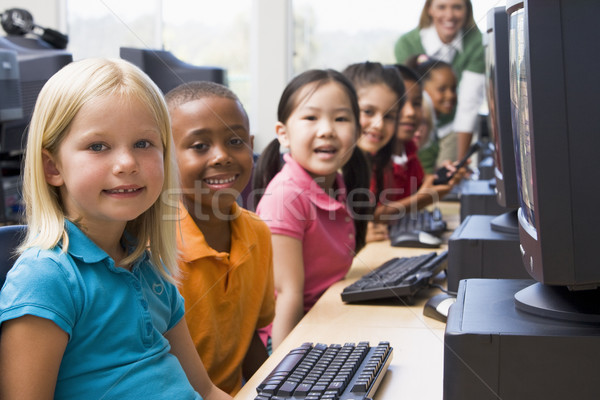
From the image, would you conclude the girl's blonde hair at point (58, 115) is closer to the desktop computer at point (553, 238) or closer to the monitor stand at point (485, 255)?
the desktop computer at point (553, 238)

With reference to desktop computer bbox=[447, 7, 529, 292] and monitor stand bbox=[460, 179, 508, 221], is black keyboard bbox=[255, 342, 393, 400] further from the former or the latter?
monitor stand bbox=[460, 179, 508, 221]

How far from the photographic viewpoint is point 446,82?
3.80m

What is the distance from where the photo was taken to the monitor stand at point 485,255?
1194mm

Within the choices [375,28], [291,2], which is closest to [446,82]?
[375,28]

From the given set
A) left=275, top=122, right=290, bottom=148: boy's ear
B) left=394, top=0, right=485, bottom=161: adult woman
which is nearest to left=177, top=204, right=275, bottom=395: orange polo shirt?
left=275, top=122, right=290, bottom=148: boy's ear

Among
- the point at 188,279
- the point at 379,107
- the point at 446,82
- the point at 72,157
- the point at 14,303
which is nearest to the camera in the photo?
the point at 14,303

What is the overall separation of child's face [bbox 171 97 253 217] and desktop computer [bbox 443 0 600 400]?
0.66 meters

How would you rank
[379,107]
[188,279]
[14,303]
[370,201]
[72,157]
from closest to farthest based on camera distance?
[14,303] < [72,157] < [188,279] < [370,201] < [379,107]

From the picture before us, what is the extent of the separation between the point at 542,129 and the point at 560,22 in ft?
0.30

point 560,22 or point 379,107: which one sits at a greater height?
point 379,107

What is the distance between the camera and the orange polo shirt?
1201 millimetres

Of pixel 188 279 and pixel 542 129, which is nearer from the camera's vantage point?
pixel 542 129

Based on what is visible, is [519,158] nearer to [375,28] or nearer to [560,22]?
[560,22]

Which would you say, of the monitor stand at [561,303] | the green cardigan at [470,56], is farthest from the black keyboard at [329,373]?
the green cardigan at [470,56]
